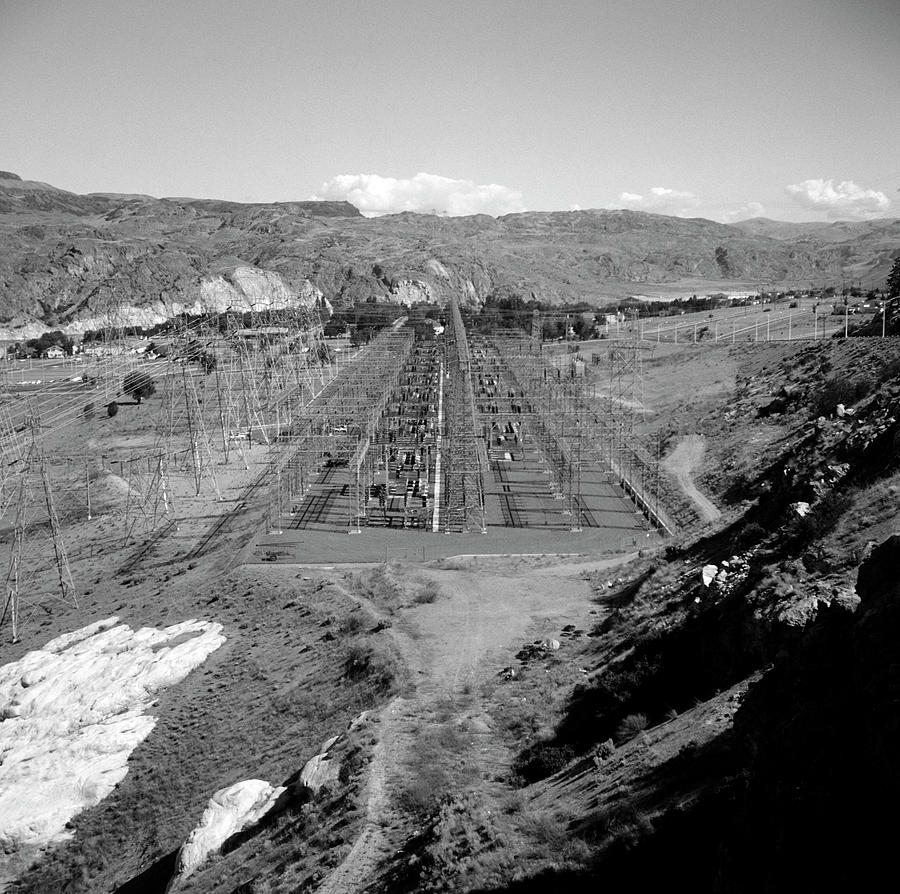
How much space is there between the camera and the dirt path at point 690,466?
28.4 metres

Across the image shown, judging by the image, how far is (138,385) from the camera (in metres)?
56.6

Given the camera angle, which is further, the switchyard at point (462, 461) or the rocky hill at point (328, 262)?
the rocky hill at point (328, 262)

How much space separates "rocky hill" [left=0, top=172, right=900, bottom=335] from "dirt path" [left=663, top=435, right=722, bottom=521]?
54072 millimetres

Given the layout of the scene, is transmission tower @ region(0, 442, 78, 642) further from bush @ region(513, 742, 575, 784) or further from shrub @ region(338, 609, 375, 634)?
bush @ region(513, 742, 575, 784)

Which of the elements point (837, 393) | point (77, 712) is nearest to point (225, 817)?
point (77, 712)

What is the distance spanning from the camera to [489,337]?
75.3 meters

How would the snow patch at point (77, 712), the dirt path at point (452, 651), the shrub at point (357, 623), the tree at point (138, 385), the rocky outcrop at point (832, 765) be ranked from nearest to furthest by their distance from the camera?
1. the rocky outcrop at point (832, 765)
2. the dirt path at point (452, 651)
3. the snow patch at point (77, 712)
4. the shrub at point (357, 623)
5. the tree at point (138, 385)

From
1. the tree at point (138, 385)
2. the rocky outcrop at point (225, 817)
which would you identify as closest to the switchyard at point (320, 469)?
the tree at point (138, 385)

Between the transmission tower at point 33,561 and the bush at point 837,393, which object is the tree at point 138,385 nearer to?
the transmission tower at point 33,561

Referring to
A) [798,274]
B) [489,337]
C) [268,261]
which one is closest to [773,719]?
[489,337]

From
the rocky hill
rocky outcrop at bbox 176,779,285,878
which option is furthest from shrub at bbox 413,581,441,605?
the rocky hill

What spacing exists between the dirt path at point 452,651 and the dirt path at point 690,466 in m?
5.86

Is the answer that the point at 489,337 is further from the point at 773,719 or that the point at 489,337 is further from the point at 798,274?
the point at 798,274

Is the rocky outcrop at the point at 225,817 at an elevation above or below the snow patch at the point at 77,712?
above
